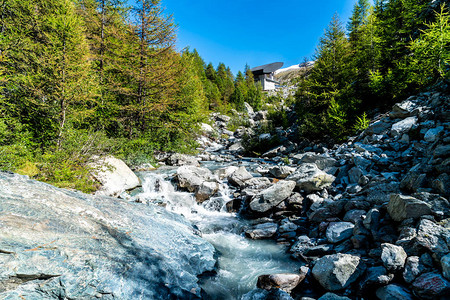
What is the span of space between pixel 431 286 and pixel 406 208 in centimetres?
190

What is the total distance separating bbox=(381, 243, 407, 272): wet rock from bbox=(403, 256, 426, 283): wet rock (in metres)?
0.09

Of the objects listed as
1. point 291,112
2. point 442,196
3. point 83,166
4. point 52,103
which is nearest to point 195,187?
point 83,166

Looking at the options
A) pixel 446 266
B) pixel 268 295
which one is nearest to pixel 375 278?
pixel 446 266

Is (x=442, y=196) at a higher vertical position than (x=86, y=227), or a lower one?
higher

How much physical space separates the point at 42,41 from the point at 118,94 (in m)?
5.55

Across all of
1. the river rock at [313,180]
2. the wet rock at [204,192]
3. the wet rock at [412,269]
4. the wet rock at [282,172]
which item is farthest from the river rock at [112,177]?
the wet rock at [412,269]

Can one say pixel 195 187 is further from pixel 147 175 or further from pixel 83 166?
pixel 83 166

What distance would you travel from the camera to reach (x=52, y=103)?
30.5 ft

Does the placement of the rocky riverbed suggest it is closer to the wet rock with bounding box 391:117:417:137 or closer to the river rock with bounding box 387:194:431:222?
the river rock with bounding box 387:194:431:222

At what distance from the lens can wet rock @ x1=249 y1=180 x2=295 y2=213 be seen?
8.45 m

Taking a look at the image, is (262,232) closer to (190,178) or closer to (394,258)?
(394,258)

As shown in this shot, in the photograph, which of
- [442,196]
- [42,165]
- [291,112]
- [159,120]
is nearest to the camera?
[442,196]

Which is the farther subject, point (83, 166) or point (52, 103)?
point (52, 103)

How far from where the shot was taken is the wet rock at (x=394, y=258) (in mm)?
3598
